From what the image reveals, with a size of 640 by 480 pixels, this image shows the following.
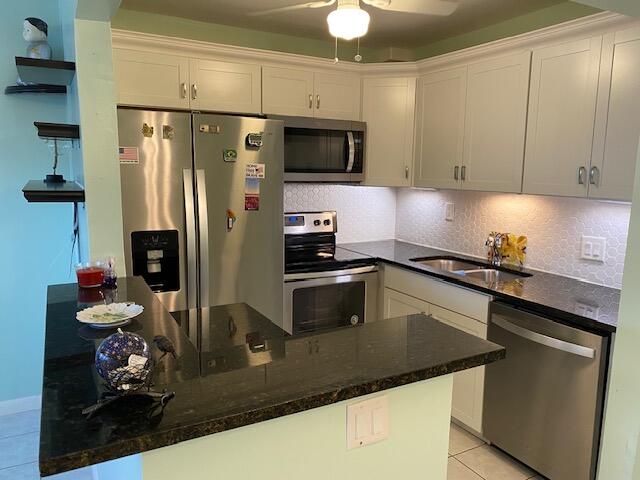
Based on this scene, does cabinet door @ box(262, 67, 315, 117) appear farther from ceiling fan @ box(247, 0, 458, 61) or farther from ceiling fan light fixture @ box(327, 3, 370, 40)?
ceiling fan light fixture @ box(327, 3, 370, 40)

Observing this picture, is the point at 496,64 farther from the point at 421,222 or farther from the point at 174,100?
the point at 174,100

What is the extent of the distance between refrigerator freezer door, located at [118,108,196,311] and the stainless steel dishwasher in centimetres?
174

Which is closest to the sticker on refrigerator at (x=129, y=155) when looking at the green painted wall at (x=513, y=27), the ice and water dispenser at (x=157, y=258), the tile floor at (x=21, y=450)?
the ice and water dispenser at (x=157, y=258)

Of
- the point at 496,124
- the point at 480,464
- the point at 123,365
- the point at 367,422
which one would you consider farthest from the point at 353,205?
the point at 123,365

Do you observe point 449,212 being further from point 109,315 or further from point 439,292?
point 109,315

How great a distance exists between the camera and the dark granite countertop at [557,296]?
2.11m

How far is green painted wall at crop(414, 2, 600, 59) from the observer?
9.13 feet

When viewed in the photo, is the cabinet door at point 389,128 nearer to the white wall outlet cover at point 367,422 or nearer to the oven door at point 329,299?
the oven door at point 329,299

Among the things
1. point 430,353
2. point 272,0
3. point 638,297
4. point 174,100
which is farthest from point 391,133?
point 430,353

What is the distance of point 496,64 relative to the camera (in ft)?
9.22

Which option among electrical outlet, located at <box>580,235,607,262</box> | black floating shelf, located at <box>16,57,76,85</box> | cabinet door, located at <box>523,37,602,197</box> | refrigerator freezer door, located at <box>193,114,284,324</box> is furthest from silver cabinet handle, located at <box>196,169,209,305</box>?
electrical outlet, located at <box>580,235,607,262</box>

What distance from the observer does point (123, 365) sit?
2.94 feet

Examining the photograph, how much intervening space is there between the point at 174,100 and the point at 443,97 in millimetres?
1724

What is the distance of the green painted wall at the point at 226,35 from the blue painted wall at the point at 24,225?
45cm
